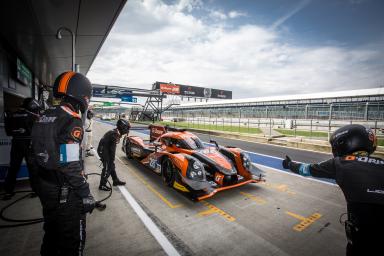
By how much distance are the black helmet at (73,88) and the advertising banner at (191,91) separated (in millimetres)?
33636

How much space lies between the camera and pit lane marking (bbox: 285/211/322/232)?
10.6 feet

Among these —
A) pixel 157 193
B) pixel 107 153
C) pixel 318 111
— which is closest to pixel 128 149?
pixel 107 153

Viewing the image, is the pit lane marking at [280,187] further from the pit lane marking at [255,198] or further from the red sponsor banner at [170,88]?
the red sponsor banner at [170,88]

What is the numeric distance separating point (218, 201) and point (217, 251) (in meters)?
1.52

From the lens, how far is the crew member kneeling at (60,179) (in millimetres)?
1715

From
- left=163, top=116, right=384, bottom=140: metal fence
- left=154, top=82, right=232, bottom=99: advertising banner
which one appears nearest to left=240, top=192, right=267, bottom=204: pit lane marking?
left=163, top=116, right=384, bottom=140: metal fence

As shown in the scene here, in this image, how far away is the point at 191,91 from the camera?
4050cm

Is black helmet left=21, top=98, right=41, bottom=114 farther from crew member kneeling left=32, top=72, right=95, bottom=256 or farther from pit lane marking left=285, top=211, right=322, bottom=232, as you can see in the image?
pit lane marking left=285, top=211, right=322, bottom=232

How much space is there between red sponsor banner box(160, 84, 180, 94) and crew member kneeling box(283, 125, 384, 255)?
34.8 m

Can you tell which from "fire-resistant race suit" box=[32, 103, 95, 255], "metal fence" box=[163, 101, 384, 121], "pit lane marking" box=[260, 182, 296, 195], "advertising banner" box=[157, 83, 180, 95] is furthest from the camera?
"advertising banner" box=[157, 83, 180, 95]

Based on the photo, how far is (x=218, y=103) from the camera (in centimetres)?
5062

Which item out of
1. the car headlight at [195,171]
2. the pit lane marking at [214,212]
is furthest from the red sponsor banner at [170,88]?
the pit lane marking at [214,212]

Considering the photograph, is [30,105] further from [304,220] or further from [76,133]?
[304,220]

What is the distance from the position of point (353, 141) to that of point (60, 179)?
2.67 m
